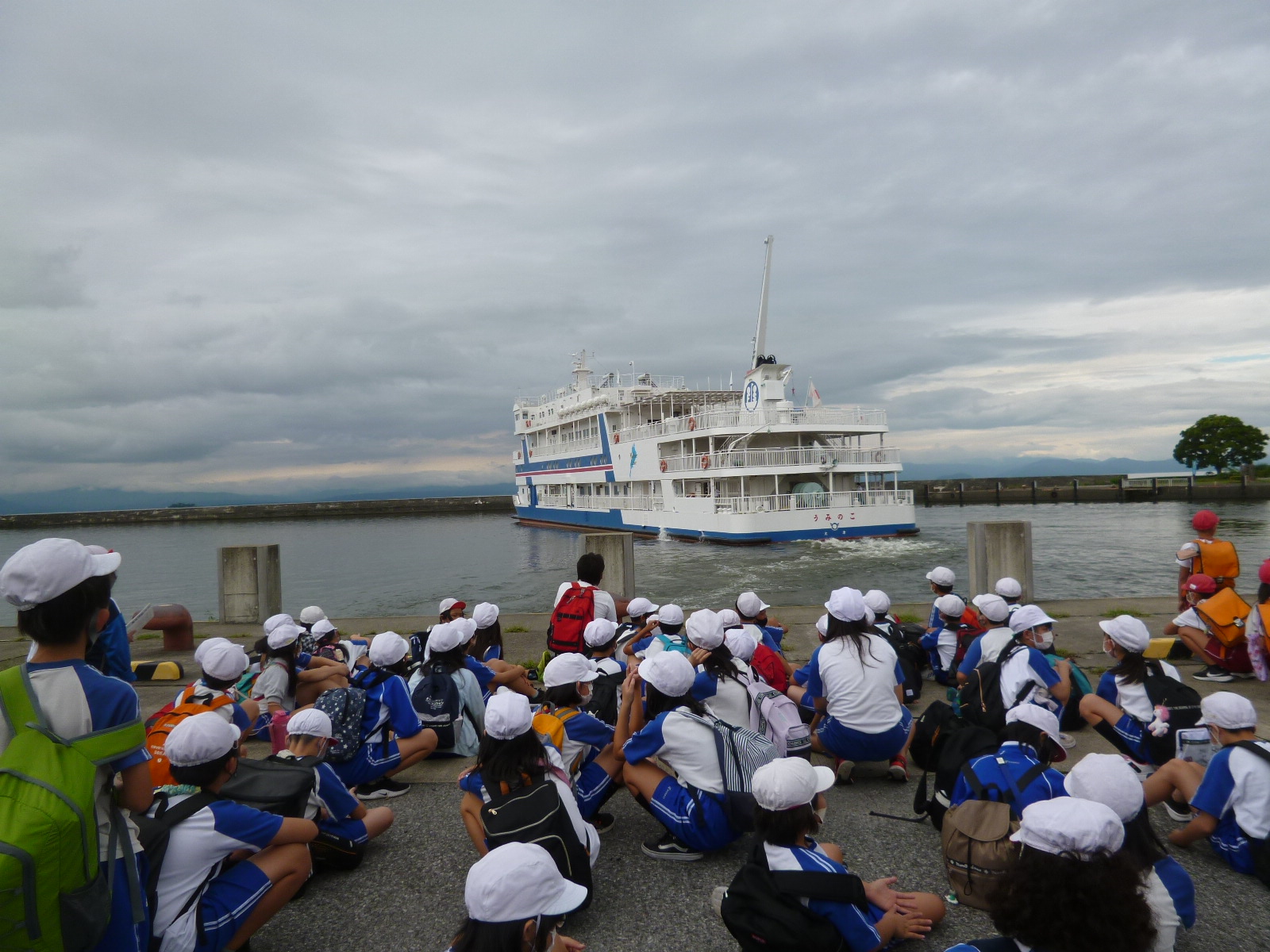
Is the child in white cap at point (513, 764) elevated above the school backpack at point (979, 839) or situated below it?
above

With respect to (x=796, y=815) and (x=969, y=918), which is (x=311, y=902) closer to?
(x=796, y=815)

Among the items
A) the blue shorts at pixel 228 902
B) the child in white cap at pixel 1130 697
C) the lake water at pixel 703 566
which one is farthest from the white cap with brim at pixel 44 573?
the lake water at pixel 703 566

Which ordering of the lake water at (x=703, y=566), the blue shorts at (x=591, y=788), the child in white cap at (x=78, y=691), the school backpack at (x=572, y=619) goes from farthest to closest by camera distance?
the lake water at (x=703, y=566), the school backpack at (x=572, y=619), the blue shorts at (x=591, y=788), the child in white cap at (x=78, y=691)

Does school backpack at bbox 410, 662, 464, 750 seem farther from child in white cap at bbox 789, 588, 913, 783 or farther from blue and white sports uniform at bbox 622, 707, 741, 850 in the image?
child in white cap at bbox 789, 588, 913, 783

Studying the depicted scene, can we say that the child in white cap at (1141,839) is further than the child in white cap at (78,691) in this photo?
Yes

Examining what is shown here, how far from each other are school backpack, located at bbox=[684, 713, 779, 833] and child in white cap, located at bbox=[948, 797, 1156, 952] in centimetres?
126

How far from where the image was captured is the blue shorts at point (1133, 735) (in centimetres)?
346

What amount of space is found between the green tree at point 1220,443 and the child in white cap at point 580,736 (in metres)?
67.5

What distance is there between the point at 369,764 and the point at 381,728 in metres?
0.18

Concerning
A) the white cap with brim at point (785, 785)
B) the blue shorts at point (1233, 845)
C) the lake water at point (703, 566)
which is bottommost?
the lake water at point (703, 566)

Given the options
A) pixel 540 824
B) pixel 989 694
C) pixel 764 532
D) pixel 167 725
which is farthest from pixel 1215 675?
pixel 764 532

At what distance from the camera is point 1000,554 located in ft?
28.6

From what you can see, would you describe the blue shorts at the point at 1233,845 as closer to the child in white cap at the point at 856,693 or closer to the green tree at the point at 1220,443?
the child in white cap at the point at 856,693

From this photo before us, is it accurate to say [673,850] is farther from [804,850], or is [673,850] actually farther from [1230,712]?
[1230,712]
